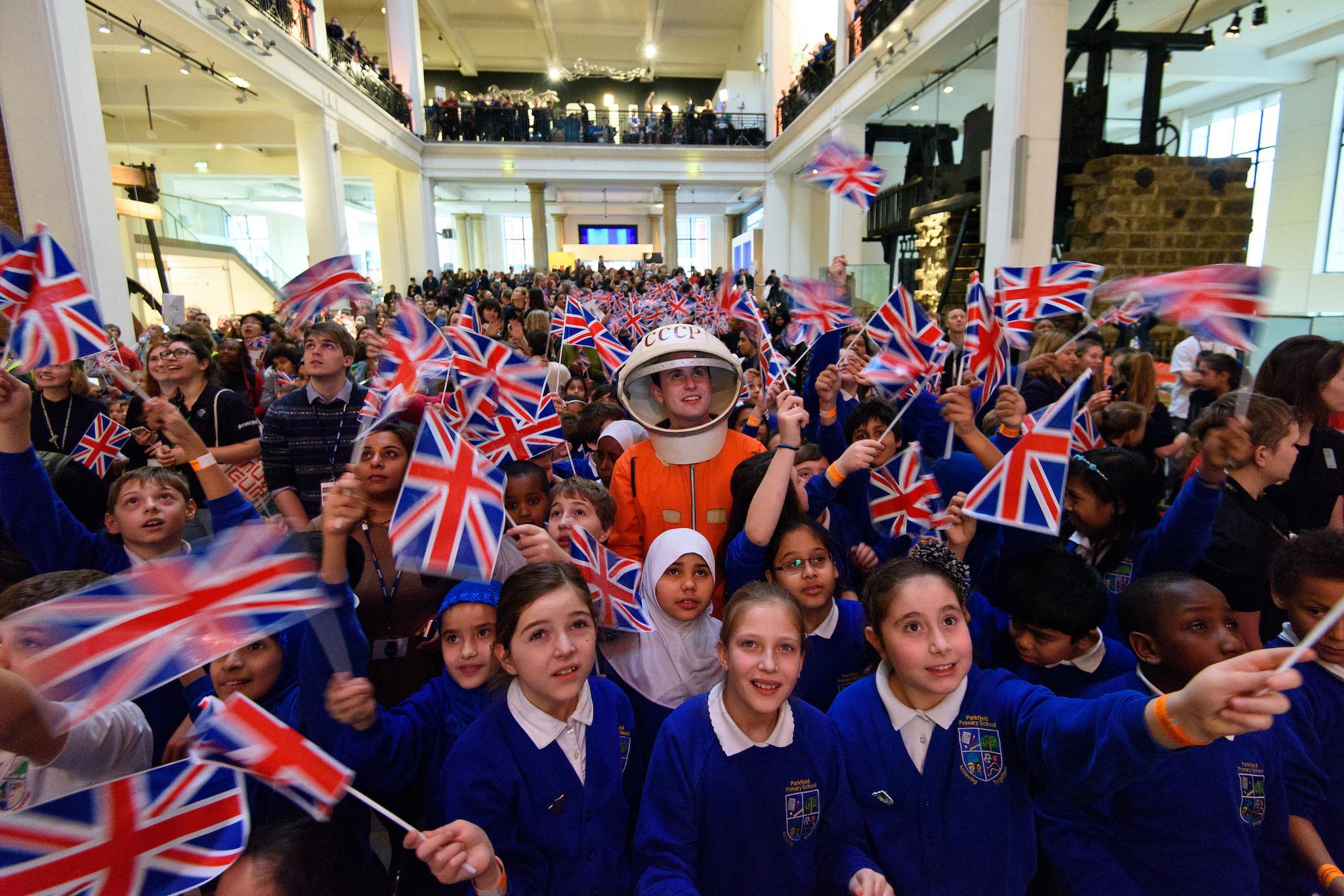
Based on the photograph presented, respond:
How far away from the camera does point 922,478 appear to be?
99.2 inches

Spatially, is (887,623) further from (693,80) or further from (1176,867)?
(693,80)

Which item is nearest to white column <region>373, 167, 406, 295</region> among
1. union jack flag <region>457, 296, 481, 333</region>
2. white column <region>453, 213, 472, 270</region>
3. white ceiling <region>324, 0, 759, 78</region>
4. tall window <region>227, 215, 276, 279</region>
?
tall window <region>227, 215, 276, 279</region>

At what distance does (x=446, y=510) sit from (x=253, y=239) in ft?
92.5

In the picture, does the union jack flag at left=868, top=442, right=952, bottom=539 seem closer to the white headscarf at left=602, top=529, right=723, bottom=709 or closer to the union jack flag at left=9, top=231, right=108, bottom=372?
the white headscarf at left=602, top=529, right=723, bottom=709

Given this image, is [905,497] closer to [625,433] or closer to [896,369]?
[896,369]

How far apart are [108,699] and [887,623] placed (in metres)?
1.40

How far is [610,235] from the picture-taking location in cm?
3291

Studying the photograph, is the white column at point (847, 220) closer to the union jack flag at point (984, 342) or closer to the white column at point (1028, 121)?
the white column at point (1028, 121)

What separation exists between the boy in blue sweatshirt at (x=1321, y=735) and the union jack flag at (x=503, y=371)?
2443 millimetres

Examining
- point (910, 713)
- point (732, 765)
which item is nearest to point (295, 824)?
point (732, 765)

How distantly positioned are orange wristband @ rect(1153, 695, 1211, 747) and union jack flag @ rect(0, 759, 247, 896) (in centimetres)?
149

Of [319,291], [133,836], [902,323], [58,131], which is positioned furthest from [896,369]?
[58,131]

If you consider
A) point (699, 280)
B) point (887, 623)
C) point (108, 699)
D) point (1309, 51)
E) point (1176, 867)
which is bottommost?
point (1176, 867)

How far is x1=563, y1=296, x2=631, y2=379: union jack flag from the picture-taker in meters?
4.74
